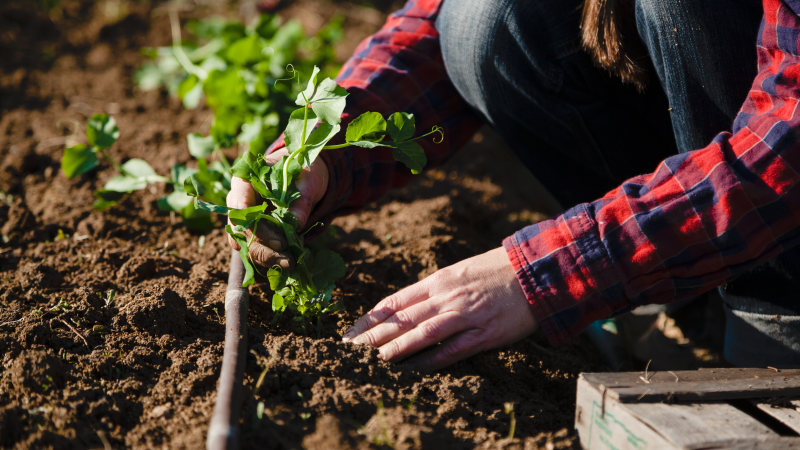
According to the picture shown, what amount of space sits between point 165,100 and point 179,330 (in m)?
1.89

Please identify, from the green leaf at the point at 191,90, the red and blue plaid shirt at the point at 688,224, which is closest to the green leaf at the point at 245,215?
the red and blue plaid shirt at the point at 688,224

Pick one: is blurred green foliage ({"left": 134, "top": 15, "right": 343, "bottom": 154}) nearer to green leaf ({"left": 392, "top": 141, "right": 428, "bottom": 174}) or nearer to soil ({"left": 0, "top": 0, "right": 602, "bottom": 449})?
soil ({"left": 0, "top": 0, "right": 602, "bottom": 449})

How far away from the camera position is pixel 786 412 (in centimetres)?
103

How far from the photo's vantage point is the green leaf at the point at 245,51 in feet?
6.61

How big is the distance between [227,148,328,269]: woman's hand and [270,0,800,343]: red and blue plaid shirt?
1.47ft

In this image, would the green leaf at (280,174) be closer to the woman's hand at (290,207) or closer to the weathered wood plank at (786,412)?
the woman's hand at (290,207)

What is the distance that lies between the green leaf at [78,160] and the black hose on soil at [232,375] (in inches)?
28.9

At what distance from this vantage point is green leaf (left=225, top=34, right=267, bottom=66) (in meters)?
2.02

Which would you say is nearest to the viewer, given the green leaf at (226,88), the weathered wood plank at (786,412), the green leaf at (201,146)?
the weathered wood plank at (786,412)

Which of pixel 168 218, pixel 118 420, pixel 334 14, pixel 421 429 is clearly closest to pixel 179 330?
pixel 118 420

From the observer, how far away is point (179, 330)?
1234 millimetres

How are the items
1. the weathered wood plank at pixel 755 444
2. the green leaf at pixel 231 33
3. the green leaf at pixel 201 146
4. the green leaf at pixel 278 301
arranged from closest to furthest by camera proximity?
the weathered wood plank at pixel 755 444, the green leaf at pixel 278 301, the green leaf at pixel 201 146, the green leaf at pixel 231 33

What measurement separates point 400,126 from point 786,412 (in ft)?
2.98

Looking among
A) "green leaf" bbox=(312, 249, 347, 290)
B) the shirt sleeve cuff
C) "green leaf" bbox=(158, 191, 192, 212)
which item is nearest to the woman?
the shirt sleeve cuff
